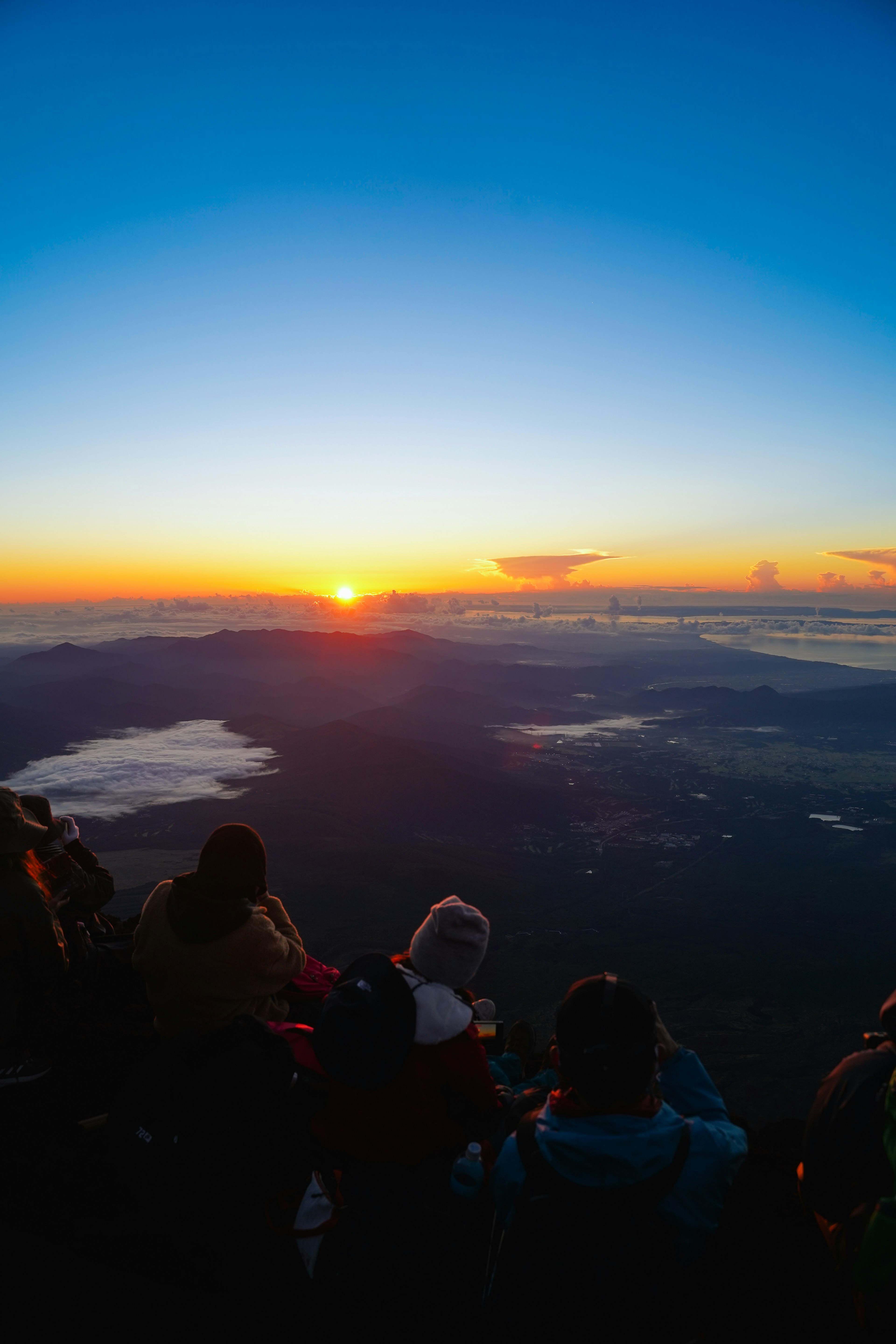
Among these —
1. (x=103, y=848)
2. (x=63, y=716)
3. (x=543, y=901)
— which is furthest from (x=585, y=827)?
(x=63, y=716)

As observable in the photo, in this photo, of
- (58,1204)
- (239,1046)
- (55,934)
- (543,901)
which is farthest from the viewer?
(543,901)

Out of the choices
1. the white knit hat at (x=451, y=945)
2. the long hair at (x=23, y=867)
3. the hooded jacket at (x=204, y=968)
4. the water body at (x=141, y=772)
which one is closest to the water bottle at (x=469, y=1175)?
the white knit hat at (x=451, y=945)

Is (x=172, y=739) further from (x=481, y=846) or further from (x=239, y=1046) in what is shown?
(x=239, y=1046)

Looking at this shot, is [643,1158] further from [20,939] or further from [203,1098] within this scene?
[20,939]

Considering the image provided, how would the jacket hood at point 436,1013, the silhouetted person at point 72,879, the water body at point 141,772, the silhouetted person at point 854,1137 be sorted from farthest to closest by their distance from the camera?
the water body at point 141,772 → the silhouetted person at point 72,879 → the jacket hood at point 436,1013 → the silhouetted person at point 854,1137

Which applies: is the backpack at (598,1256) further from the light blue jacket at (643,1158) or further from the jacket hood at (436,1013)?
the jacket hood at (436,1013)

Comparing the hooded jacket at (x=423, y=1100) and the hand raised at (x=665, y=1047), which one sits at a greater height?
the hand raised at (x=665, y=1047)
